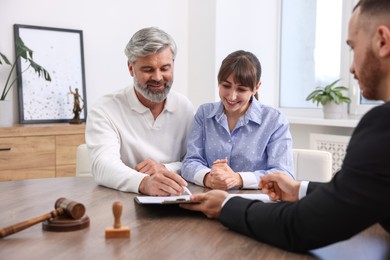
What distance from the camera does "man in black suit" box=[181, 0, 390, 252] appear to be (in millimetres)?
1003

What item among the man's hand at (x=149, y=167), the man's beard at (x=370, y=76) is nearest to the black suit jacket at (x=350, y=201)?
the man's beard at (x=370, y=76)

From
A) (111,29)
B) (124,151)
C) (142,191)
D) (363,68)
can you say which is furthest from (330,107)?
(363,68)

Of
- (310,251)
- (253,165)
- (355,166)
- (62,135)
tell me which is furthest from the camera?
(62,135)

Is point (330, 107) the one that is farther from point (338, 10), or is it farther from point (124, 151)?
point (124, 151)

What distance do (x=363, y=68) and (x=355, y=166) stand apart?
287mm

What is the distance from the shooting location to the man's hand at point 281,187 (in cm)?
152

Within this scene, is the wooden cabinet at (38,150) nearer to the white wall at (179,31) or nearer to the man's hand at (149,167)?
the white wall at (179,31)

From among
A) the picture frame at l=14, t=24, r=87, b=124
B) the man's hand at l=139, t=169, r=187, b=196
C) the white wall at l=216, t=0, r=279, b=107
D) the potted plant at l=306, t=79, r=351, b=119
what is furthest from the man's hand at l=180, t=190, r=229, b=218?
the white wall at l=216, t=0, r=279, b=107

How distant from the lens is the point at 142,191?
1773 mm

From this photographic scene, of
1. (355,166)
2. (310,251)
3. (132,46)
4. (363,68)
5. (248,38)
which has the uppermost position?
(248,38)

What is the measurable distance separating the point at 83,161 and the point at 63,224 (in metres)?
1.15

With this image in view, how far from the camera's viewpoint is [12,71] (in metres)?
3.65

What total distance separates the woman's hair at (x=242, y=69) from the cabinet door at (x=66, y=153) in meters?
1.71

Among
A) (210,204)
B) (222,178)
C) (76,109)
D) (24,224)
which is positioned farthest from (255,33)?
(24,224)
